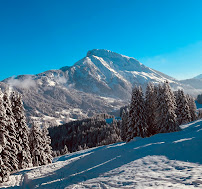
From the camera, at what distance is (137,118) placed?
32.8 m

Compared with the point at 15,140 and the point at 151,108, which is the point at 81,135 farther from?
the point at 15,140

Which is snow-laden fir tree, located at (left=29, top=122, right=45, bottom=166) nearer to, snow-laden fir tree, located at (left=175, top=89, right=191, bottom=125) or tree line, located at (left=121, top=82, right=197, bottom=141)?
tree line, located at (left=121, top=82, right=197, bottom=141)

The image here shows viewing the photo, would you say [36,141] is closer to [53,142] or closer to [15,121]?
[15,121]

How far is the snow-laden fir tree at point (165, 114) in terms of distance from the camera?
33.5 metres

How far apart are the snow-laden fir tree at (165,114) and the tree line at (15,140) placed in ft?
85.2

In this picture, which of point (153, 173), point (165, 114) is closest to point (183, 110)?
point (165, 114)

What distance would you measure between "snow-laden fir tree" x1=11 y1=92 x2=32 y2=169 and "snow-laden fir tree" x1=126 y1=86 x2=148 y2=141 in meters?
20.1

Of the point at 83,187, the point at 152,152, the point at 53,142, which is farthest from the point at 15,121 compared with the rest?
the point at 53,142

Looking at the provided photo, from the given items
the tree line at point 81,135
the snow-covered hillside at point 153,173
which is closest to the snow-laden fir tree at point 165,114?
the snow-covered hillside at point 153,173

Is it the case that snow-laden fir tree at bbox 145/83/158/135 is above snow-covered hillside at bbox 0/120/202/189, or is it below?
above

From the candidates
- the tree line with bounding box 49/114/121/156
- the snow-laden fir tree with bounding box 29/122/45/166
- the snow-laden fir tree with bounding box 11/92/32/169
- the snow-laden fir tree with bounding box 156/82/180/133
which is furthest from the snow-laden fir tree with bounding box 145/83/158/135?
the tree line with bounding box 49/114/121/156

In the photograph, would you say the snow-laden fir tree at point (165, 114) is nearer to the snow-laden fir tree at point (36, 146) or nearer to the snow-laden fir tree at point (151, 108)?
the snow-laden fir tree at point (151, 108)

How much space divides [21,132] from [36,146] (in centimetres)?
639

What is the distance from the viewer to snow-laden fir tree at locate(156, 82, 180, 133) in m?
33.5
